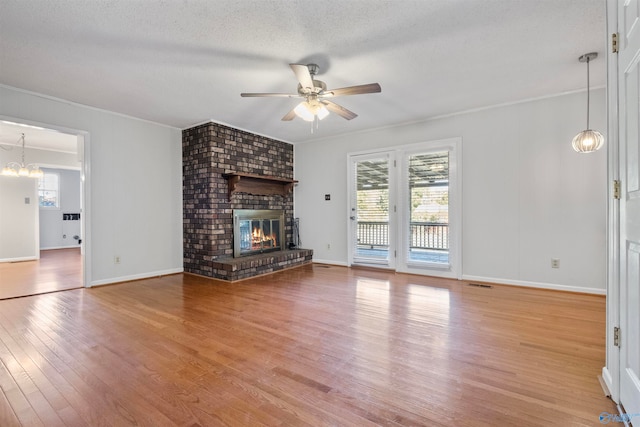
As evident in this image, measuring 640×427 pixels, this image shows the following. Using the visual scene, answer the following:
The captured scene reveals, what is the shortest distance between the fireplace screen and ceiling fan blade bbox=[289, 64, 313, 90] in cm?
275

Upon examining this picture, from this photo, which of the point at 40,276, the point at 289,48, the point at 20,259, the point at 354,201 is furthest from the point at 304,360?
the point at 20,259

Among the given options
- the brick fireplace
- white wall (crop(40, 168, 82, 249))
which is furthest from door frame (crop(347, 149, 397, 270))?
white wall (crop(40, 168, 82, 249))

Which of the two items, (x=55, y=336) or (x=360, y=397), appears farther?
(x=55, y=336)

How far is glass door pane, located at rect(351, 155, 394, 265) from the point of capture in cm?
495

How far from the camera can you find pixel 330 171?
5523 millimetres

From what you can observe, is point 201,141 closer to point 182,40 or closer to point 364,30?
point 182,40

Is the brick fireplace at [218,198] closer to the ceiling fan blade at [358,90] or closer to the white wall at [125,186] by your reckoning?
the white wall at [125,186]

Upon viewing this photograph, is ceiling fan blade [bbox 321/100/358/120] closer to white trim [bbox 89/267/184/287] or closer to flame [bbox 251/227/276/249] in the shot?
flame [bbox 251/227/276/249]

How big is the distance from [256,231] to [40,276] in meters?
3.42

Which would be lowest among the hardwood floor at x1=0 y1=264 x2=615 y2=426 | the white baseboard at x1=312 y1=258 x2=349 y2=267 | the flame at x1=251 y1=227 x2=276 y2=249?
the hardwood floor at x1=0 y1=264 x2=615 y2=426

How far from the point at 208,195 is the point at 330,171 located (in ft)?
7.38

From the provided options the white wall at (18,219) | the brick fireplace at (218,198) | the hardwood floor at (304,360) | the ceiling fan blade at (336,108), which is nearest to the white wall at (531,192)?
the hardwood floor at (304,360)

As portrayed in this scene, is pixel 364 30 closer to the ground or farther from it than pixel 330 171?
farther from it

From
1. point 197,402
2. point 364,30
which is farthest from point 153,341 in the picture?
point 364,30
